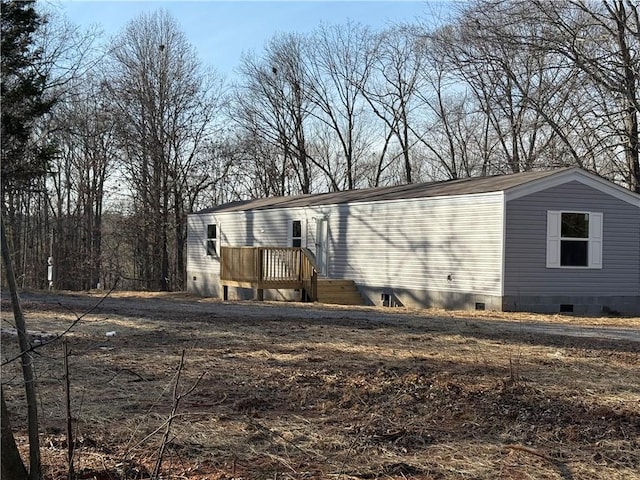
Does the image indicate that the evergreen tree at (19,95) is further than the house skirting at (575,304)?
Yes

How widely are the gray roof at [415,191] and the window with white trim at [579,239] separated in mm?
1127

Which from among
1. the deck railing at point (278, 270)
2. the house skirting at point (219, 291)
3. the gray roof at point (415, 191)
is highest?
the gray roof at point (415, 191)

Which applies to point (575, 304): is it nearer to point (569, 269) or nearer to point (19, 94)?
point (569, 269)

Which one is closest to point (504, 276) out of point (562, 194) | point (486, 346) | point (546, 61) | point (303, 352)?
point (562, 194)

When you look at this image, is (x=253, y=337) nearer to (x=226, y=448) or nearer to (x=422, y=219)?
(x=226, y=448)

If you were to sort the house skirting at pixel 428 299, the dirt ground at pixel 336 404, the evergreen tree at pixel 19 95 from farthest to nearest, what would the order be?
the evergreen tree at pixel 19 95, the house skirting at pixel 428 299, the dirt ground at pixel 336 404

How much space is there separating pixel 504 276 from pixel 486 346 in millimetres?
6432

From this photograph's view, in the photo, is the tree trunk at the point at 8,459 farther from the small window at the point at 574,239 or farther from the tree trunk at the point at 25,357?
the small window at the point at 574,239

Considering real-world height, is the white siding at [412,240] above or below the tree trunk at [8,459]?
above

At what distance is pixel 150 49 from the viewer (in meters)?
29.4

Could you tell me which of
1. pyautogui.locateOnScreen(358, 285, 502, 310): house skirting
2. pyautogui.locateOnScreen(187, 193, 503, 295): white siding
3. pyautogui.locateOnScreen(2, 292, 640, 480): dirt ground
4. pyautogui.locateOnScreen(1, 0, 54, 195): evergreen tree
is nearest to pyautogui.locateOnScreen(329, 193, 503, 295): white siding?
pyautogui.locateOnScreen(187, 193, 503, 295): white siding

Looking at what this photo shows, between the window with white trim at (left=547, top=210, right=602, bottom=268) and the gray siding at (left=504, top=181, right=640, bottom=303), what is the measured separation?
0.45 ft

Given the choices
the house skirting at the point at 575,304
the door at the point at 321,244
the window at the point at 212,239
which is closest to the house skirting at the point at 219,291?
the window at the point at 212,239

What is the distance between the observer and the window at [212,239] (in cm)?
2341
